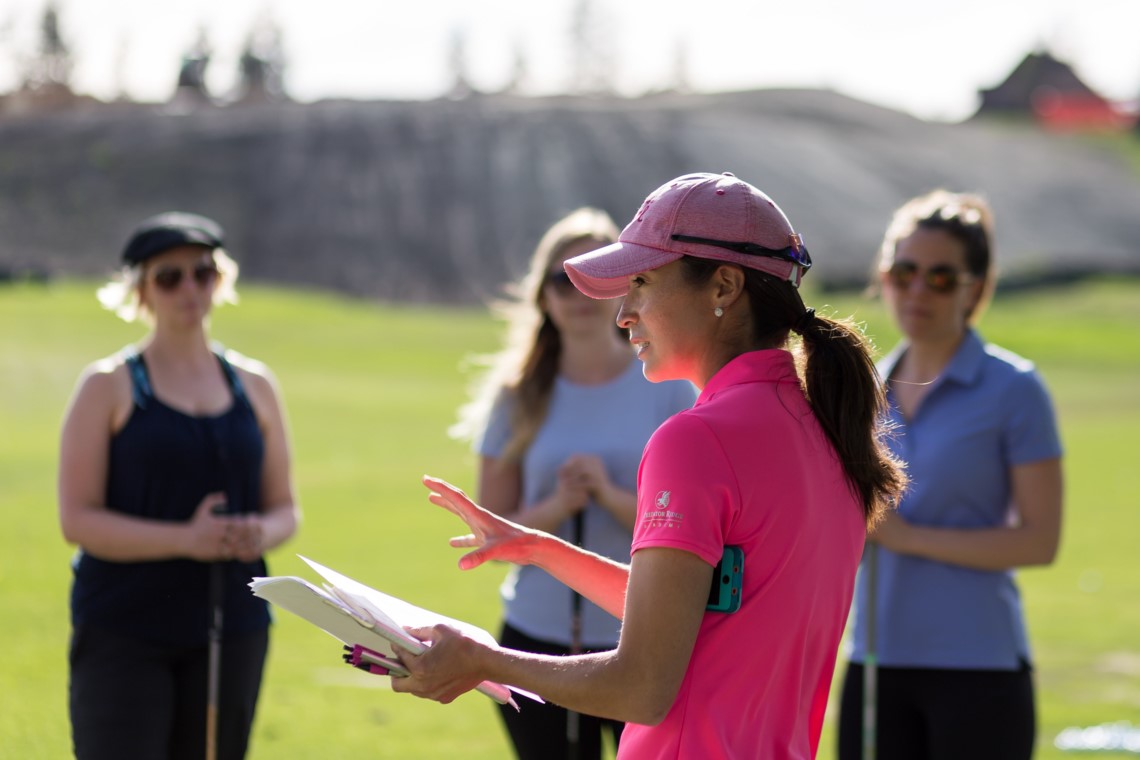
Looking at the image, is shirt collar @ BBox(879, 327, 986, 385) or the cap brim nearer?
the cap brim

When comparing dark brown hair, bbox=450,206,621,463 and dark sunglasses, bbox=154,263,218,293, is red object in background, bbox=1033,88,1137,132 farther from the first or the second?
dark sunglasses, bbox=154,263,218,293

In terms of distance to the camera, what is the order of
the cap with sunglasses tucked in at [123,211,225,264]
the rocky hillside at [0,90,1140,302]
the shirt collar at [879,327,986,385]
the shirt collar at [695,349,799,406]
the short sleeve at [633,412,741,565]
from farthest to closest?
1. the rocky hillside at [0,90,1140,302]
2. the cap with sunglasses tucked in at [123,211,225,264]
3. the shirt collar at [879,327,986,385]
4. the shirt collar at [695,349,799,406]
5. the short sleeve at [633,412,741,565]

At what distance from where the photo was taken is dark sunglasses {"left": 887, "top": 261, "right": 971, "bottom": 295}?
469 cm

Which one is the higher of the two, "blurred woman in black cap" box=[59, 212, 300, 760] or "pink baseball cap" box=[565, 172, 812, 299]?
"pink baseball cap" box=[565, 172, 812, 299]

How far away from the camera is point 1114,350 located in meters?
35.8

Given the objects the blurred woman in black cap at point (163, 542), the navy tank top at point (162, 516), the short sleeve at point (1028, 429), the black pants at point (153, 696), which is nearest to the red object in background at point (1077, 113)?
the short sleeve at point (1028, 429)

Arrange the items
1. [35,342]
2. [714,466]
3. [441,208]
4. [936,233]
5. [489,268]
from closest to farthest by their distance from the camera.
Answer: [714,466]
[936,233]
[35,342]
[489,268]
[441,208]

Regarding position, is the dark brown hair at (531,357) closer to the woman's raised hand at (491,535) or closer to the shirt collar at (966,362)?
the shirt collar at (966,362)

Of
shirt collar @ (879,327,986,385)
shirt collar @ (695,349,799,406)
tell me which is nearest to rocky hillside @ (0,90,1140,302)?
shirt collar @ (879,327,986,385)

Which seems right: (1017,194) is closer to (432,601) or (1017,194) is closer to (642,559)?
(432,601)

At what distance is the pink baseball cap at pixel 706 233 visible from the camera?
2.67 metres

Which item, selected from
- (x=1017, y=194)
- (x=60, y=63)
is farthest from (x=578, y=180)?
(x=60, y=63)

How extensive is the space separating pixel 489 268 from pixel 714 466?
51.8 metres

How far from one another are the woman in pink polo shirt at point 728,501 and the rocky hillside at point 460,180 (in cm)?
4506
